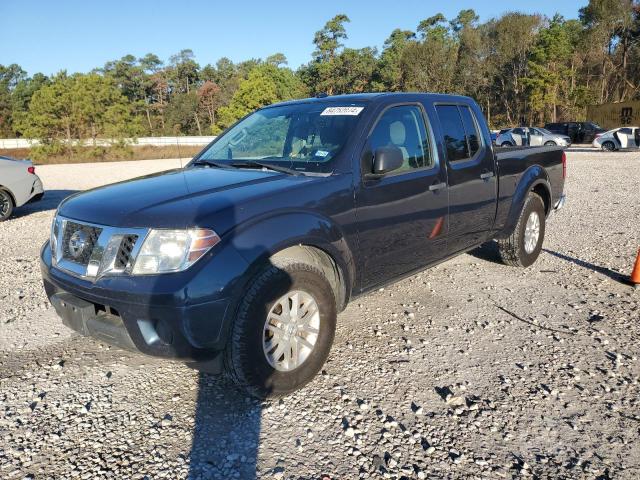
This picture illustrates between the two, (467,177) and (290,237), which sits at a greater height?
(467,177)

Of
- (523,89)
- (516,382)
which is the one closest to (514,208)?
(516,382)

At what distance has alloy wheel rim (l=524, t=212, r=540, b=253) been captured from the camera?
18.4ft

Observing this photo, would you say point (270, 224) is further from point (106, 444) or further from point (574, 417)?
point (574, 417)

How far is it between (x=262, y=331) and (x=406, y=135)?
82.3 inches

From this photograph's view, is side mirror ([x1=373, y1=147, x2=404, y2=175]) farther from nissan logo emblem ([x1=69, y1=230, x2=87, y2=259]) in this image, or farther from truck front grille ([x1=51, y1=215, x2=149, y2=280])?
nissan logo emblem ([x1=69, y1=230, x2=87, y2=259])

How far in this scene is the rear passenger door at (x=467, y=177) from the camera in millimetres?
4352

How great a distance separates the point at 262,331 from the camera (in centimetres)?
285

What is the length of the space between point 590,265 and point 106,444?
5.47 meters

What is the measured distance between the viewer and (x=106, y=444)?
269cm

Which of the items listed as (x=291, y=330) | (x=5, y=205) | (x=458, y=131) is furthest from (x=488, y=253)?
(x=5, y=205)

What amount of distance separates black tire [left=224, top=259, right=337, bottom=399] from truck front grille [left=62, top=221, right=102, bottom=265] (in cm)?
97

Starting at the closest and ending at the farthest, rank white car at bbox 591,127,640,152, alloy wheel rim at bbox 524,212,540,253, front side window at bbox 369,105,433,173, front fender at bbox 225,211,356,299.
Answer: front fender at bbox 225,211,356,299
front side window at bbox 369,105,433,173
alloy wheel rim at bbox 524,212,540,253
white car at bbox 591,127,640,152

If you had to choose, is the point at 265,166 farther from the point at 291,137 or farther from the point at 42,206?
the point at 42,206

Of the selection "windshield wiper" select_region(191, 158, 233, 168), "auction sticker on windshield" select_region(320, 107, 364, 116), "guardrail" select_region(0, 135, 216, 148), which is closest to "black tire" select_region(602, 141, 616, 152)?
"auction sticker on windshield" select_region(320, 107, 364, 116)
